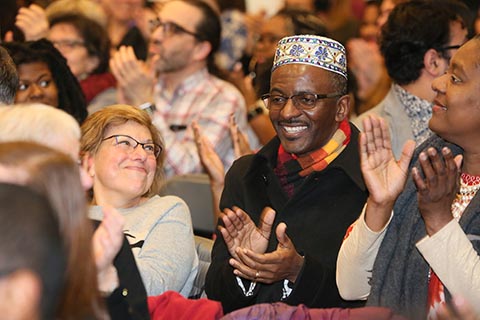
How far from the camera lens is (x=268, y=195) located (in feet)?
11.5

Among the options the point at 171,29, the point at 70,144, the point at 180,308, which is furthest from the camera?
the point at 171,29

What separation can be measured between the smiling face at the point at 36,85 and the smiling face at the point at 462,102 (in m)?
1.93

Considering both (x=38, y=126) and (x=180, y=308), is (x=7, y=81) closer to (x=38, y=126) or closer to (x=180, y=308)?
(x=38, y=126)

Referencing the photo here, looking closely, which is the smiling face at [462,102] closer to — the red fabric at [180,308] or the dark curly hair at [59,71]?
the red fabric at [180,308]

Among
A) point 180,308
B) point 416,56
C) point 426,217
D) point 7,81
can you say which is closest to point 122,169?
point 7,81

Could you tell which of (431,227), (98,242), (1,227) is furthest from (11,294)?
(431,227)

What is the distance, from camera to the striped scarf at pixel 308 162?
3480mm

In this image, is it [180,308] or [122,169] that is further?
[122,169]

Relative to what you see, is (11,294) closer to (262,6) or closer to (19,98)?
(19,98)

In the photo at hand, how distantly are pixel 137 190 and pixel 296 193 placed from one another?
0.55 metres

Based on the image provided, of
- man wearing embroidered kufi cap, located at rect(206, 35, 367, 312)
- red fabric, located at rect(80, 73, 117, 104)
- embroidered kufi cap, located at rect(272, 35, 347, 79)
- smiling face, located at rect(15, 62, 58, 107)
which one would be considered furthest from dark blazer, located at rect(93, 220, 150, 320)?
red fabric, located at rect(80, 73, 117, 104)

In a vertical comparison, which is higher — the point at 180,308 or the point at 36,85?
the point at 36,85

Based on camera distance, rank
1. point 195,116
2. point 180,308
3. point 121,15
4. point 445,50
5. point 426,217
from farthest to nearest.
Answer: point 121,15, point 195,116, point 445,50, point 426,217, point 180,308

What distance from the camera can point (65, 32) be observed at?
5.64 meters
